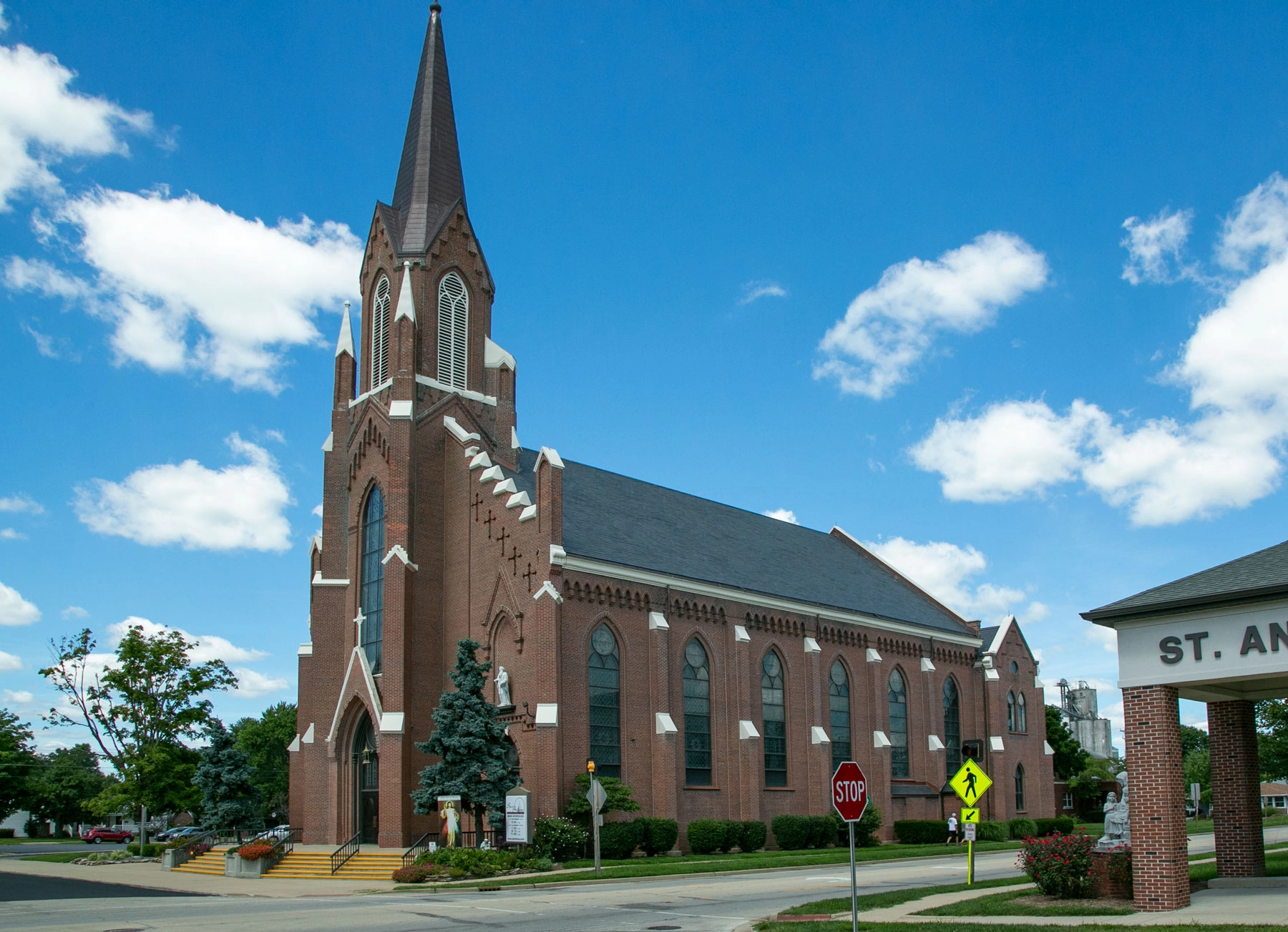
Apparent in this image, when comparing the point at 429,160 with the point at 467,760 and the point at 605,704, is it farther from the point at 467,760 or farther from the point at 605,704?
the point at 467,760

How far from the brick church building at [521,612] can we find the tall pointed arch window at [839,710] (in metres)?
0.12

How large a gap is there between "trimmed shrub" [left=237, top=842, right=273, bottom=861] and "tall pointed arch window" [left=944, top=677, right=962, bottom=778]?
31.4m

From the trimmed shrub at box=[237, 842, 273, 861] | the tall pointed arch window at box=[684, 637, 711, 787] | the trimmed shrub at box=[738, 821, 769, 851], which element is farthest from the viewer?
the tall pointed arch window at box=[684, 637, 711, 787]

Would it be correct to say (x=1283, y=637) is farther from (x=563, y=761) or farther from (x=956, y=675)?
(x=956, y=675)

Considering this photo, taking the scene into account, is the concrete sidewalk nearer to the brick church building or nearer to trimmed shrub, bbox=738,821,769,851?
the brick church building

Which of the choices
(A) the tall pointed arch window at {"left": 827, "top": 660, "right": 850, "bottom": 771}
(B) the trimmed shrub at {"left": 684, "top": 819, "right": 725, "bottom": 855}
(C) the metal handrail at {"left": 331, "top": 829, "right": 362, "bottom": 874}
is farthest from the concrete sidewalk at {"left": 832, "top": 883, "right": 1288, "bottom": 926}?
(A) the tall pointed arch window at {"left": 827, "top": 660, "right": 850, "bottom": 771}

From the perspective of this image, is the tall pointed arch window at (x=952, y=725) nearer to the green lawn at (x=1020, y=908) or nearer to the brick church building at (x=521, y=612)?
the brick church building at (x=521, y=612)

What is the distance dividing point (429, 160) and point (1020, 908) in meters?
37.4

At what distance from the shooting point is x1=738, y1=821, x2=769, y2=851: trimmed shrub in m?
40.5

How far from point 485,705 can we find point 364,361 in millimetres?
17412

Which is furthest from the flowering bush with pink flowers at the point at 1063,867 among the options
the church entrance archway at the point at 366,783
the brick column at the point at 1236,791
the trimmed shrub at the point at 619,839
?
the church entrance archway at the point at 366,783

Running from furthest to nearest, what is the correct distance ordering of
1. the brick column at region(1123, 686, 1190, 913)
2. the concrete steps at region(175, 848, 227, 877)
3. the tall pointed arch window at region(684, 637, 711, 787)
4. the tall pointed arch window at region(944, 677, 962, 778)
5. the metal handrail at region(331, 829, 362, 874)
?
the tall pointed arch window at region(944, 677, 962, 778) → the tall pointed arch window at region(684, 637, 711, 787) → the concrete steps at region(175, 848, 227, 877) → the metal handrail at region(331, 829, 362, 874) → the brick column at region(1123, 686, 1190, 913)

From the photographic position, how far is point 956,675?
55.2 meters

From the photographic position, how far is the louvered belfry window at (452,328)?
4400 cm
